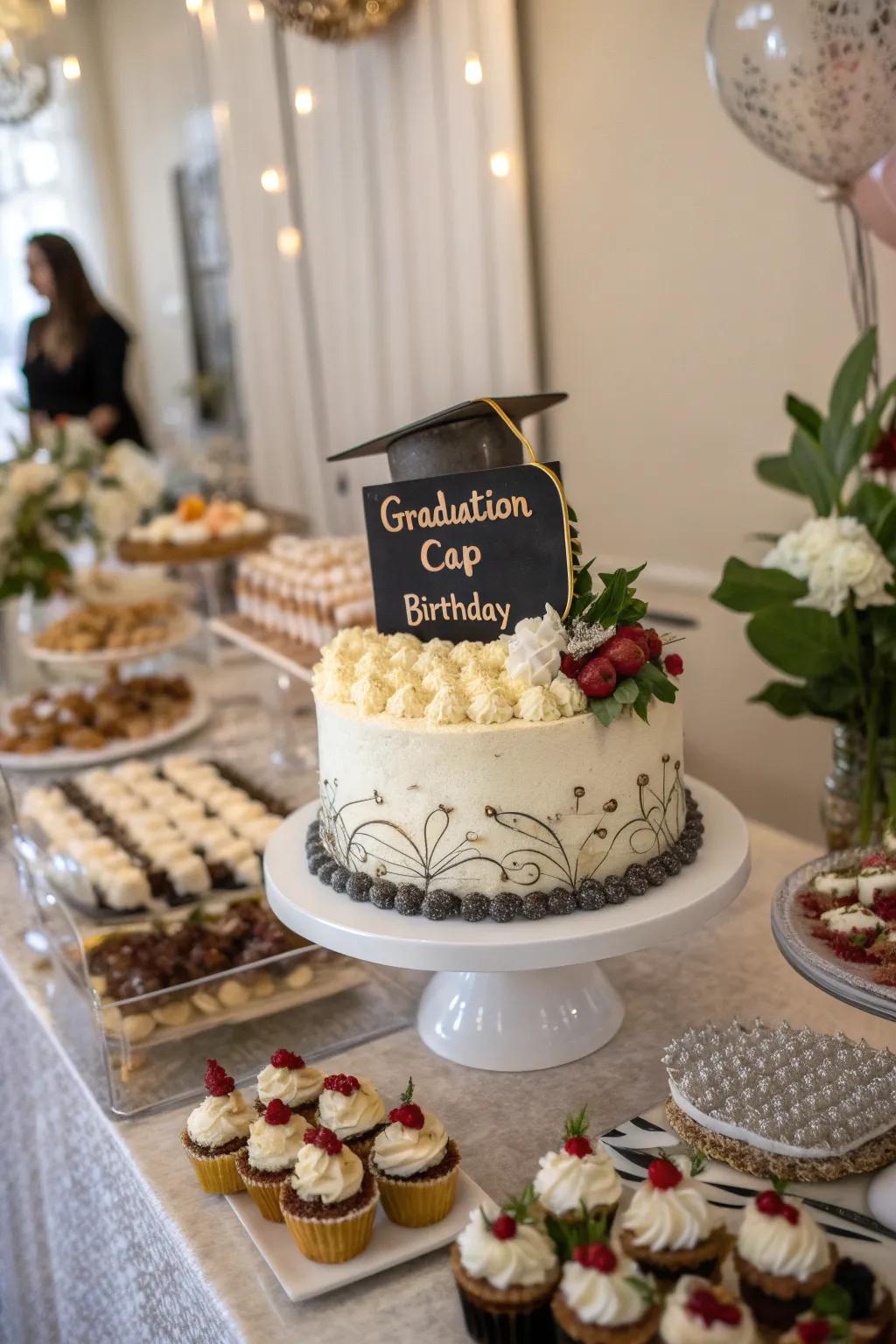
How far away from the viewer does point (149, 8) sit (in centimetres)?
594

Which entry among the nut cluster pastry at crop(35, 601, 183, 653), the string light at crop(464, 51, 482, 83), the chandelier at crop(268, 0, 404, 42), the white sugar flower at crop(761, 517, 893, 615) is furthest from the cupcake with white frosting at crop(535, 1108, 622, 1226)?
the chandelier at crop(268, 0, 404, 42)

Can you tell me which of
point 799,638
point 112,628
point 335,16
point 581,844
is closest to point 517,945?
point 581,844

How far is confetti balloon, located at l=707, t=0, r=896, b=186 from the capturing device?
5.61 ft

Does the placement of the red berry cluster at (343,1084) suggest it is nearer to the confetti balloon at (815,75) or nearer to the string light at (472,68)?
the confetti balloon at (815,75)

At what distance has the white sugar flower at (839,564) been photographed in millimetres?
1652

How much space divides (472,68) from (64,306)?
1996 millimetres

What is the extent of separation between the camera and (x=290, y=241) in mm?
4680

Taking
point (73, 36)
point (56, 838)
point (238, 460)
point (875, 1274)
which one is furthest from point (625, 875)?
point (73, 36)

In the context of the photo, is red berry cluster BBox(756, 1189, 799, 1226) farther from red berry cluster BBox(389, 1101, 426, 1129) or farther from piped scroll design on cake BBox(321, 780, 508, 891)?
piped scroll design on cake BBox(321, 780, 508, 891)

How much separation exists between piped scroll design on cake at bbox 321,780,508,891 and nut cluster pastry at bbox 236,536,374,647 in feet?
2.92

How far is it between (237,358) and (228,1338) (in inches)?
205

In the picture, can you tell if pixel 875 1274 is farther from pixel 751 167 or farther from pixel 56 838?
→ pixel 751 167

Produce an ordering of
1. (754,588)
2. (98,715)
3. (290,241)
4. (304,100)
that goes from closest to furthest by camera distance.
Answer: (754,588), (98,715), (304,100), (290,241)

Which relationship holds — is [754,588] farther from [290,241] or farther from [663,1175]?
[290,241]
